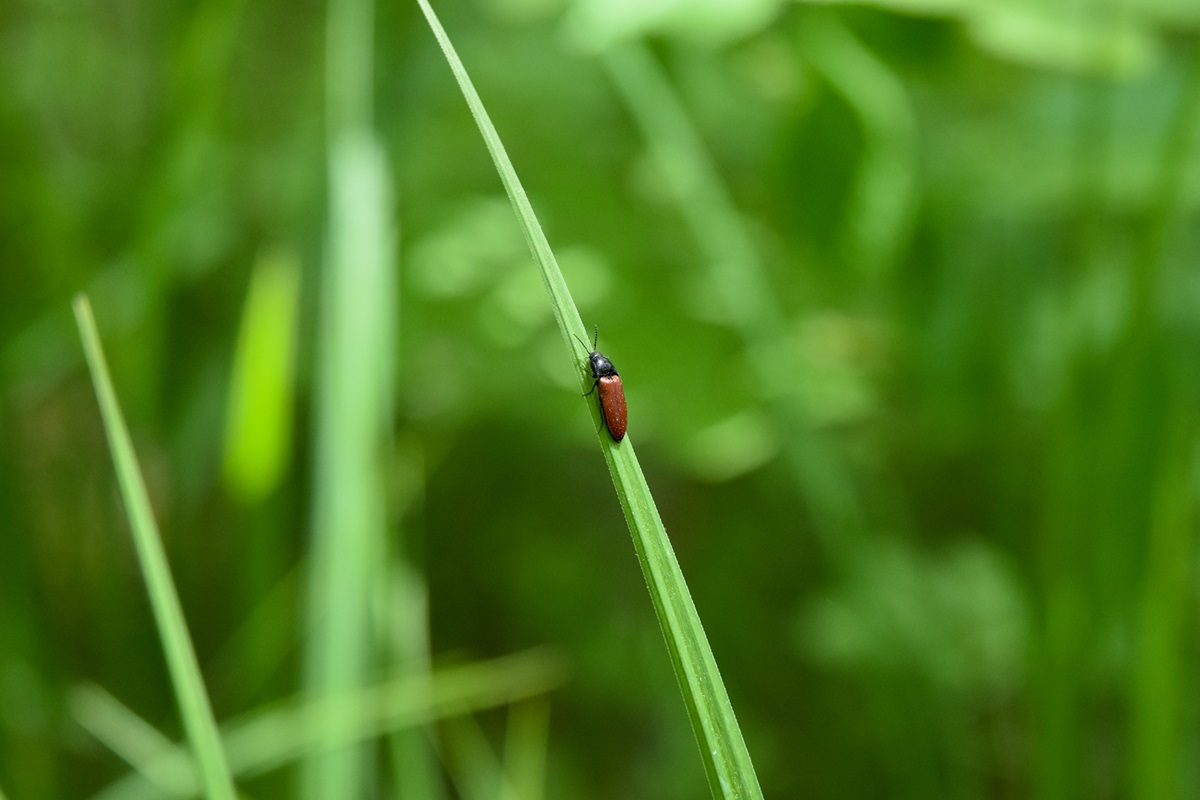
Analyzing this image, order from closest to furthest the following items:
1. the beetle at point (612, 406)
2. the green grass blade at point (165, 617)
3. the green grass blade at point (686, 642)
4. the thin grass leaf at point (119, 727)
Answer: the green grass blade at point (686, 642) → the green grass blade at point (165, 617) → the beetle at point (612, 406) → the thin grass leaf at point (119, 727)

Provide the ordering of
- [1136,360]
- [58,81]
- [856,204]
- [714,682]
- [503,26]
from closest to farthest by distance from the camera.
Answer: [714,682], [1136,360], [856,204], [503,26], [58,81]

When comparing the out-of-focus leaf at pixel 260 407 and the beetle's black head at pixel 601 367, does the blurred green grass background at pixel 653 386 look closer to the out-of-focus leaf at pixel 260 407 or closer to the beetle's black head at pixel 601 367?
the out-of-focus leaf at pixel 260 407

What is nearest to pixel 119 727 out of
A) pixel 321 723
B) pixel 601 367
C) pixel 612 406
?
pixel 321 723

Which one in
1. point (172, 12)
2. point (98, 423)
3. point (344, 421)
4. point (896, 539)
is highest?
point (172, 12)

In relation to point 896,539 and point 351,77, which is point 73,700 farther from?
point 896,539

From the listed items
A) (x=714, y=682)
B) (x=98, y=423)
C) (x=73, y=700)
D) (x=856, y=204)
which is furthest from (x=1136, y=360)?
(x=98, y=423)

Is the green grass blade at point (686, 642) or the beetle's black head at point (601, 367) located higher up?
the green grass blade at point (686, 642)

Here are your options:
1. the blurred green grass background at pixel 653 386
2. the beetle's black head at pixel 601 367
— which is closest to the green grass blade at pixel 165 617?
the blurred green grass background at pixel 653 386

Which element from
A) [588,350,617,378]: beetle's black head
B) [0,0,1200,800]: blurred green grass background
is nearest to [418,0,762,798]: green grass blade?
[0,0,1200,800]: blurred green grass background
